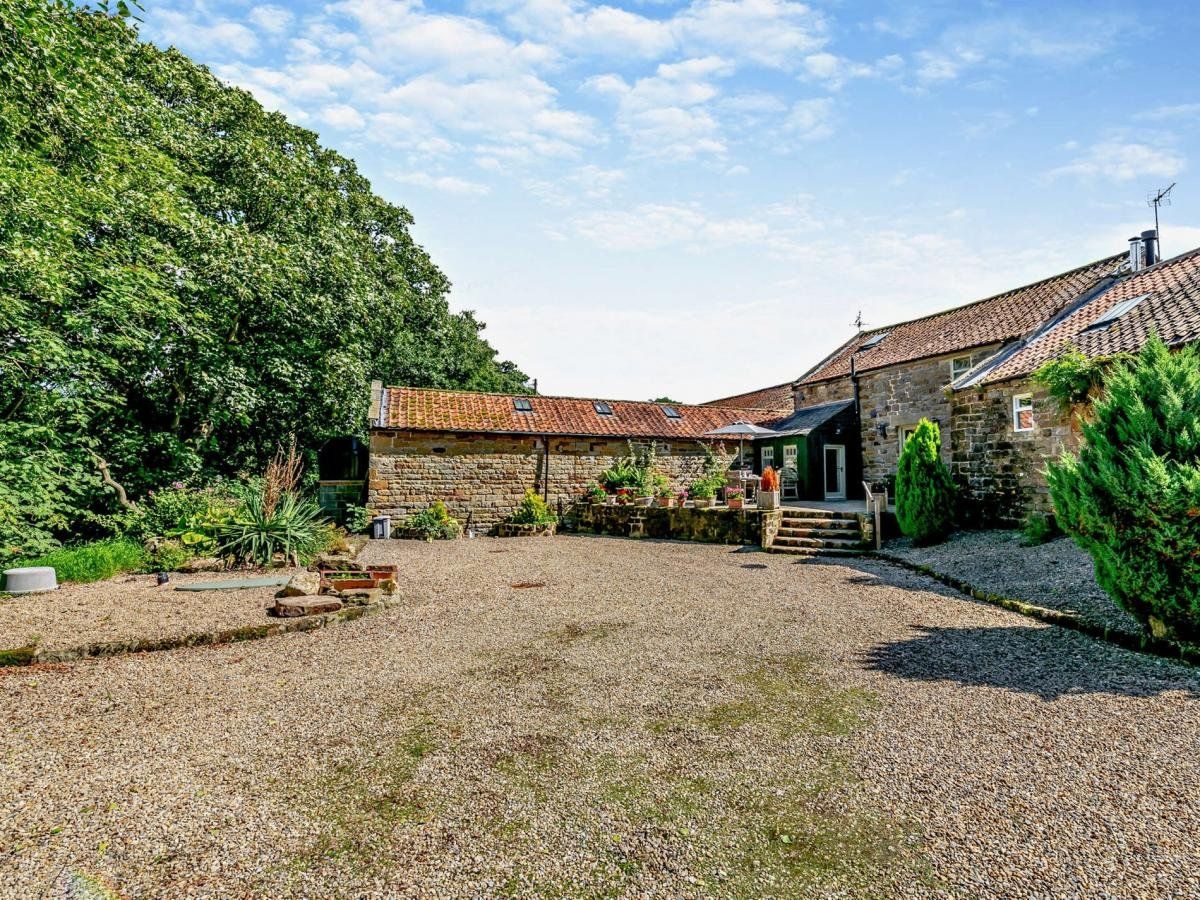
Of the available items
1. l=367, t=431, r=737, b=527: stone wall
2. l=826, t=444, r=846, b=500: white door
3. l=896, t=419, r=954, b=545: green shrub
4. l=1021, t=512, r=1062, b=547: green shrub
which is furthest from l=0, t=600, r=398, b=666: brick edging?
l=826, t=444, r=846, b=500: white door

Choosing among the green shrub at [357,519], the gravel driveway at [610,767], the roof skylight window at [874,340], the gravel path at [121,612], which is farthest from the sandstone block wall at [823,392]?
the gravel path at [121,612]

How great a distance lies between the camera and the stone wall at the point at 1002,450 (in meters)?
11.2

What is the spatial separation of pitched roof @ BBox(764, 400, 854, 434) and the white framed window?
22.7ft

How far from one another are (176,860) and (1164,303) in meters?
16.6

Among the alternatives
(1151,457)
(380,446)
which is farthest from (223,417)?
(1151,457)

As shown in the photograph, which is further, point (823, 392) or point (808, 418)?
point (823, 392)

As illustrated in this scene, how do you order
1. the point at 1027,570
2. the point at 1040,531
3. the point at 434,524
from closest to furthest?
the point at 1027,570, the point at 1040,531, the point at 434,524

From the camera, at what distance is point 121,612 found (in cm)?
687

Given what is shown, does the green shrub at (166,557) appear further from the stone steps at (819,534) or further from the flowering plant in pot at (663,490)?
the stone steps at (819,534)

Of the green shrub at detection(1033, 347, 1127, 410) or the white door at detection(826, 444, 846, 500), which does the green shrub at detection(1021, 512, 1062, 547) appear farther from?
the white door at detection(826, 444, 846, 500)

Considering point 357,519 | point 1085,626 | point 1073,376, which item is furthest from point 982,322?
point 357,519

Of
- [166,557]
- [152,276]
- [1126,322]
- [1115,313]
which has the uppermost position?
[152,276]

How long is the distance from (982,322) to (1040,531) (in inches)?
353

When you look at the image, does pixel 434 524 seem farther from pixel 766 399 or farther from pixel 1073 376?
pixel 766 399
